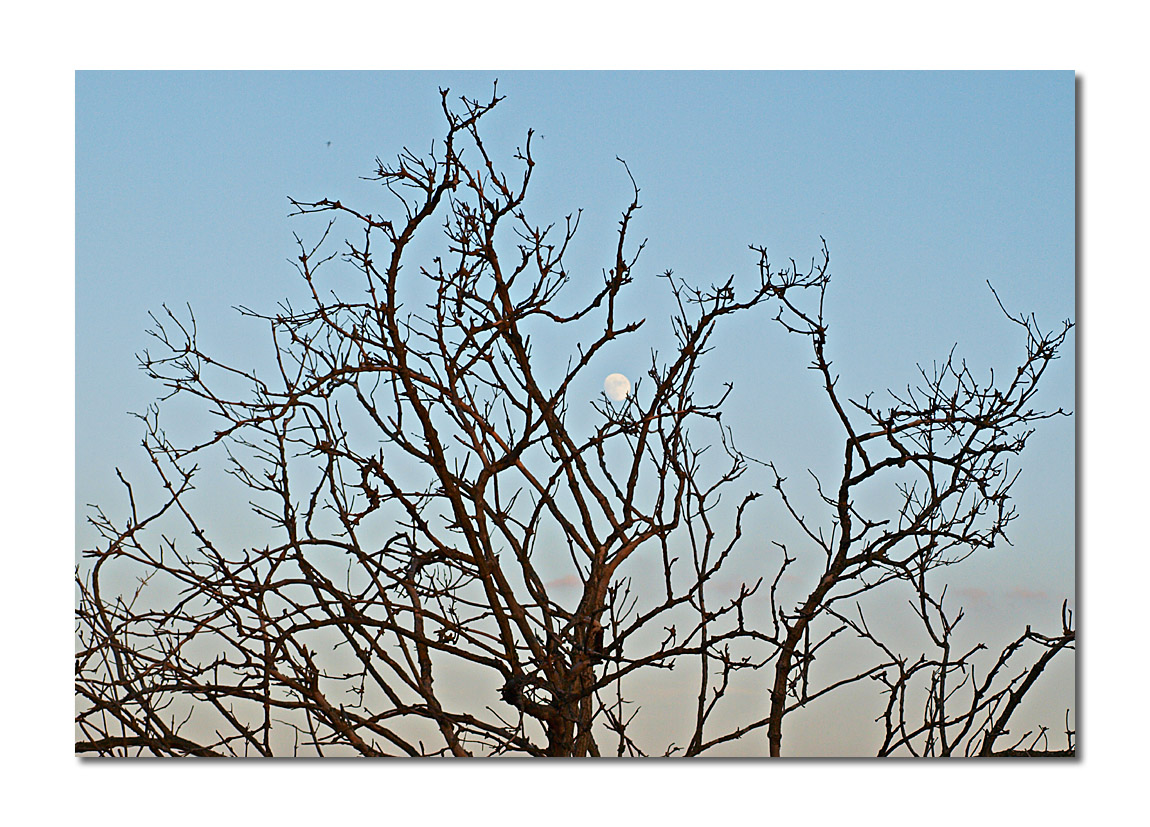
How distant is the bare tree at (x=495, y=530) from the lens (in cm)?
236

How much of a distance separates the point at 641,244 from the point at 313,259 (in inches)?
27.4

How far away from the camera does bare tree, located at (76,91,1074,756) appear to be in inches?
93.0

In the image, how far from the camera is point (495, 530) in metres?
2.48

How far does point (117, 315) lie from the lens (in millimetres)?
2438

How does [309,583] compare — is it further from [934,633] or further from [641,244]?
[934,633]
